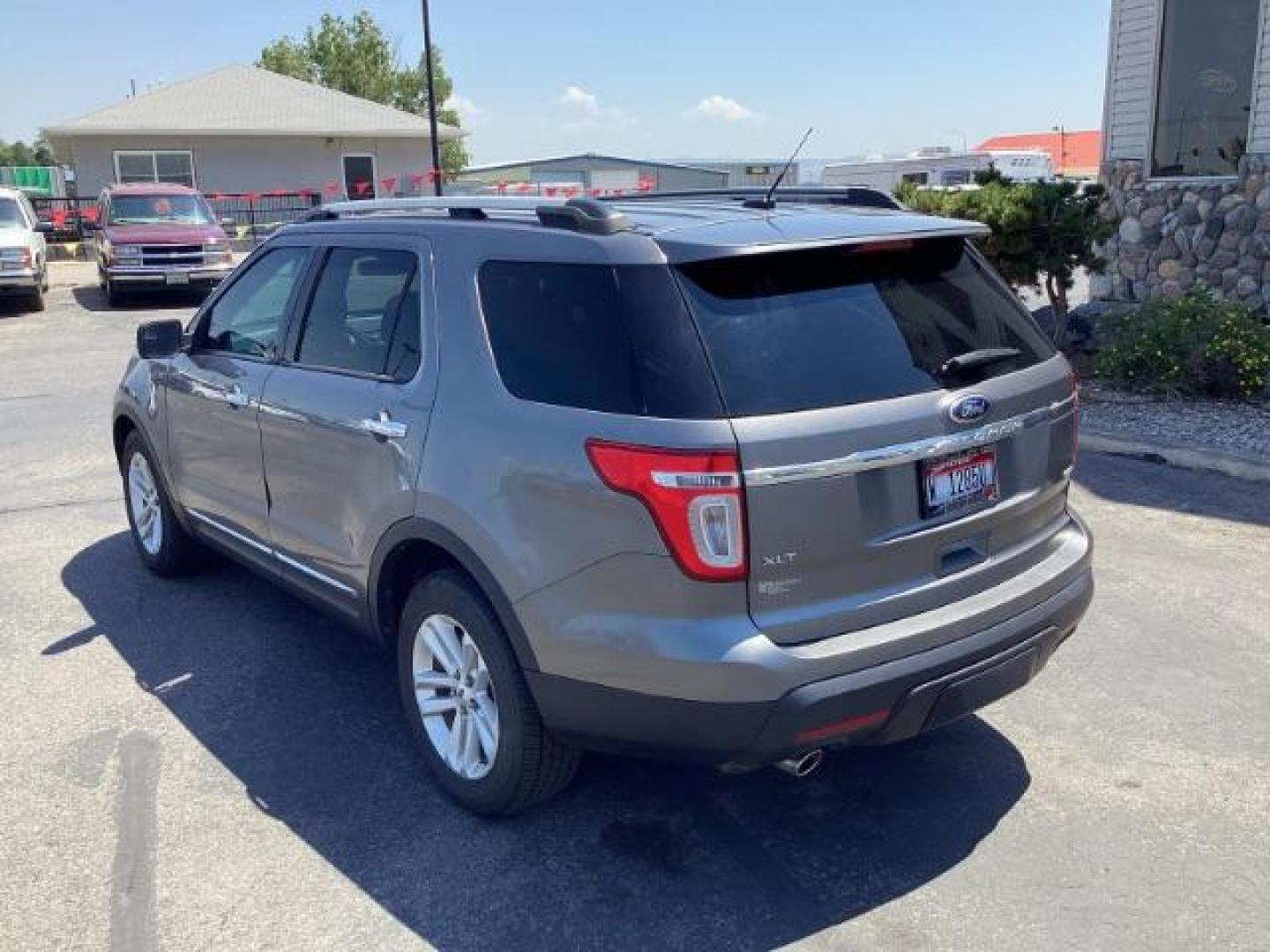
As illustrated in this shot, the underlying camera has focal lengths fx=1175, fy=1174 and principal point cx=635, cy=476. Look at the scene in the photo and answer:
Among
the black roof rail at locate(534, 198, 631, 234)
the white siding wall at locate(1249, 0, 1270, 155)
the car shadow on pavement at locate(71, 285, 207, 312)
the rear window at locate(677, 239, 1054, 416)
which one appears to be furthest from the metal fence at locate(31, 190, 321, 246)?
the rear window at locate(677, 239, 1054, 416)

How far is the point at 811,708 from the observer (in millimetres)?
2916

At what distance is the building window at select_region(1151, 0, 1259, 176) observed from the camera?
1173 cm

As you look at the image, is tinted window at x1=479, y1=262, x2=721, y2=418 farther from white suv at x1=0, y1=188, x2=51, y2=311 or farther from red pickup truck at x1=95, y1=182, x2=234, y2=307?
white suv at x1=0, y1=188, x2=51, y2=311

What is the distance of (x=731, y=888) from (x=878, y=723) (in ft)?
2.11

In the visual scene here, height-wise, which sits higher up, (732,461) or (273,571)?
(732,461)

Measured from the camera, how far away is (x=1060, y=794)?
371cm

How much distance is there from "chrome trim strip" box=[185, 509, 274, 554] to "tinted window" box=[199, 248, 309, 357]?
2.43 ft

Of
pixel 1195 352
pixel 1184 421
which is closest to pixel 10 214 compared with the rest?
pixel 1195 352

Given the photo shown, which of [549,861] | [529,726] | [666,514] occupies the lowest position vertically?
[549,861]

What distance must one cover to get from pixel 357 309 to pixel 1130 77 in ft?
37.1

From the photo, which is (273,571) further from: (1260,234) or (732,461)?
(1260,234)

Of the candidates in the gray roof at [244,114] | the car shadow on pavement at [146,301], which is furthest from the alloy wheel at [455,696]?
the gray roof at [244,114]

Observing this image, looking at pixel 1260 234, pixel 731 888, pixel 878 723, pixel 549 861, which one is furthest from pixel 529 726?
pixel 1260 234

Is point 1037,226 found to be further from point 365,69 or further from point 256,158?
point 365,69
